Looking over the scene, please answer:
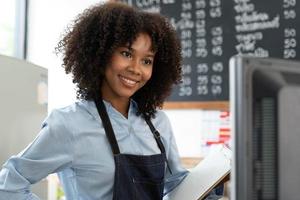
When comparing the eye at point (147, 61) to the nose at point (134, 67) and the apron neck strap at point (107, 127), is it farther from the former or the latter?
the apron neck strap at point (107, 127)

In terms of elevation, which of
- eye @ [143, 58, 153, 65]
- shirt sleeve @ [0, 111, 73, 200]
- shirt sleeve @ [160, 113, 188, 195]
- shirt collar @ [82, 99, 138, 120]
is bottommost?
shirt sleeve @ [160, 113, 188, 195]

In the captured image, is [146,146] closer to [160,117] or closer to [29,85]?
[160,117]

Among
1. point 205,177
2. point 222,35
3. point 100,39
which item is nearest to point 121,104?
point 100,39

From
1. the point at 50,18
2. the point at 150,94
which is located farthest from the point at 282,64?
the point at 50,18

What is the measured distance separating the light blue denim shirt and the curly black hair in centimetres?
9

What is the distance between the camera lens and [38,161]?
3.50ft

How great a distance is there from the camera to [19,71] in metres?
1.51

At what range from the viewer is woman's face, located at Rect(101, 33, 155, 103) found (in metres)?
1.21

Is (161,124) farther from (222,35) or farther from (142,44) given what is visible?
(222,35)

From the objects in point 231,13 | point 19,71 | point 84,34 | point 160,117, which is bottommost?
point 160,117

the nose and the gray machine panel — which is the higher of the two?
the nose

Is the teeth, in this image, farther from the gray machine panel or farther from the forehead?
the gray machine panel

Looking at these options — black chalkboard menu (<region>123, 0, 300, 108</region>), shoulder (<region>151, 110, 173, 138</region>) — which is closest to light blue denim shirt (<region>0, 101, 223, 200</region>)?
shoulder (<region>151, 110, 173, 138</region>)

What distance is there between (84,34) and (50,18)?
5.14 feet
